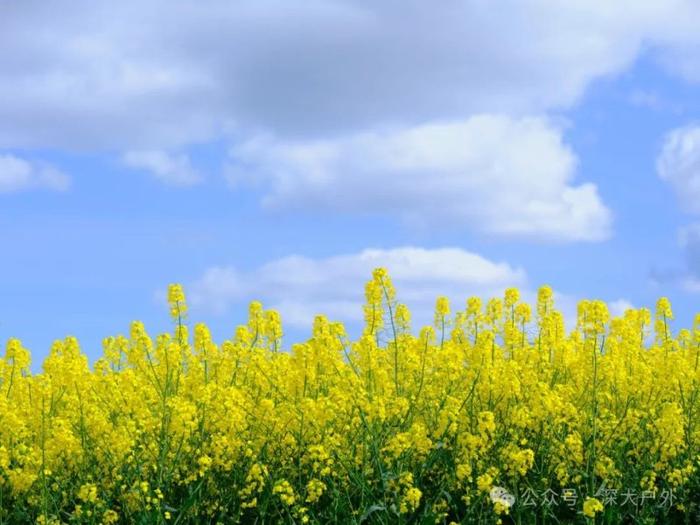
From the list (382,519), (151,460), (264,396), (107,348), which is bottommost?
(382,519)

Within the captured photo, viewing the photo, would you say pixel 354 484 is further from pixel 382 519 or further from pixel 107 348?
pixel 107 348

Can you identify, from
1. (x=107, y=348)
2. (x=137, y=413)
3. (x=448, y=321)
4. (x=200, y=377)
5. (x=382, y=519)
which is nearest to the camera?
(x=382, y=519)

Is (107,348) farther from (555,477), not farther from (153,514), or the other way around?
(555,477)

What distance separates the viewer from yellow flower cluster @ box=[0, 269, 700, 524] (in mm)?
6793

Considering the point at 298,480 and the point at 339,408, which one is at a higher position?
the point at 339,408

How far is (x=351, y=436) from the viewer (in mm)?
7020

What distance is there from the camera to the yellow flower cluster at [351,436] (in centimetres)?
679

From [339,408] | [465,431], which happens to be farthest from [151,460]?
[465,431]

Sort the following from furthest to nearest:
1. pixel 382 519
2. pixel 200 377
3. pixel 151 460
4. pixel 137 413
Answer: pixel 200 377, pixel 137 413, pixel 151 460, pixel 382 519

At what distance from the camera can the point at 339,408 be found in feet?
22.3

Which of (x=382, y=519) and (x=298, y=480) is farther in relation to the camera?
(x=298, y=480)

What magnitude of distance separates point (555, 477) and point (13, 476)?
403cm

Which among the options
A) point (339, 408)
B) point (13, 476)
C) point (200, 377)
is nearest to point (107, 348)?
point (200, 377)

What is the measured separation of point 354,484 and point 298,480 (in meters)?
0.53
